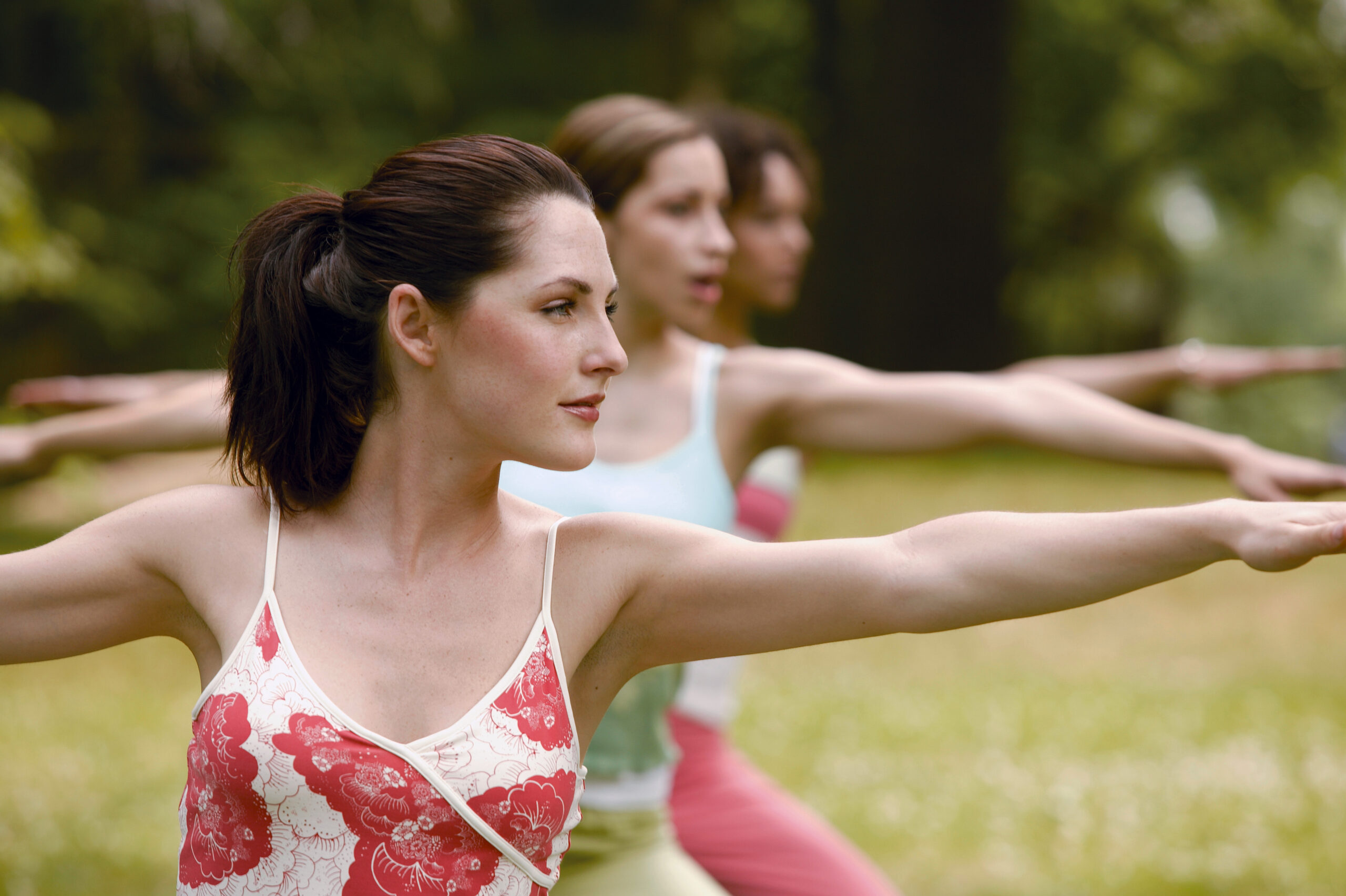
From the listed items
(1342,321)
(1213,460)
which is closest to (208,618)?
(1213,460)

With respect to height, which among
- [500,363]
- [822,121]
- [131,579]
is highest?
[500,363]

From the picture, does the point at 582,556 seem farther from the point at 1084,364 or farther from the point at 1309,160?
the point at 1309,160

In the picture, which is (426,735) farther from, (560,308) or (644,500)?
(644,500)

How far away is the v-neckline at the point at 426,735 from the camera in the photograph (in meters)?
2.11

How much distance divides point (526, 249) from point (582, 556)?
0.50 metres

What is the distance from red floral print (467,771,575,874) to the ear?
2.26ft

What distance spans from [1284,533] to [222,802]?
61.4 inches

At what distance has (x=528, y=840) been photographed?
86.0 inches

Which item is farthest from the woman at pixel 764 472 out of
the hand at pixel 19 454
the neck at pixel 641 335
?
the hand at pixel 19 454

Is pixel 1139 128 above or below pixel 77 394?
below

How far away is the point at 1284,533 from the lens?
6.11ft

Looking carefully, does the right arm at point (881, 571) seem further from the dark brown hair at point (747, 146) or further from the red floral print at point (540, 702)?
the dark brown hair at point (747, 146)

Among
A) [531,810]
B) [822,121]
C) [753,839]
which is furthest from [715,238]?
[822,121]

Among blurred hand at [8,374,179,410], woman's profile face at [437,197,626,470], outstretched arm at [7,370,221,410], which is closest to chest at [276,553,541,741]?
woman's profile face at [437,197,626,470]
